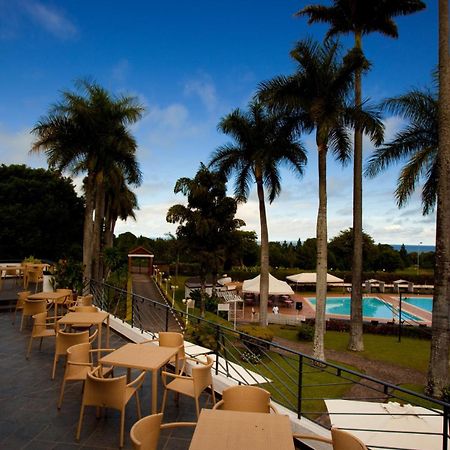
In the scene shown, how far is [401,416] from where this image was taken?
6070mm

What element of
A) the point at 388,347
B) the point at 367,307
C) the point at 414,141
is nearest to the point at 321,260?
the point at 414,141

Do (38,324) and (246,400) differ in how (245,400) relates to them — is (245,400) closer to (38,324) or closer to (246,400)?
(246,400)

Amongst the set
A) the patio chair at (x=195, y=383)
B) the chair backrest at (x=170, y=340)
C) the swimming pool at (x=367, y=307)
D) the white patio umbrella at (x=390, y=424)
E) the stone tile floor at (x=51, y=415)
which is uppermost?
the chair backrest at (x=170, y=340)

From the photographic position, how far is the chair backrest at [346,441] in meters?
2.57

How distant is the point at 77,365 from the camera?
4711mm

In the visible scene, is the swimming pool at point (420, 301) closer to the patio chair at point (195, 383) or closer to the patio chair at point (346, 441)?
the patio chair at point (195, 383)

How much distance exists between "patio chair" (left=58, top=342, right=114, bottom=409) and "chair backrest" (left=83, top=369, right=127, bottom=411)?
0.73 metres

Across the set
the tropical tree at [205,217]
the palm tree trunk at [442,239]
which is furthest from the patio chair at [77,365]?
the tropical tree at [205,217]

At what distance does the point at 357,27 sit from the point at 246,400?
20.9m

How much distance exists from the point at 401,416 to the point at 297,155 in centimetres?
1555

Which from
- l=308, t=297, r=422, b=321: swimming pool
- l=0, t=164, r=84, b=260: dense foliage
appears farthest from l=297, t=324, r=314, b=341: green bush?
l=0, t=164, r=84, b=260: dense foliage

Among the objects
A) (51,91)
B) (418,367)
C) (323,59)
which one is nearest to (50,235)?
(51,91)

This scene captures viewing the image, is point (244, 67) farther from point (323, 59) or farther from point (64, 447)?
point (64, 447)

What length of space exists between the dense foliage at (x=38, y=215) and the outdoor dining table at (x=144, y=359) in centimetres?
2667
